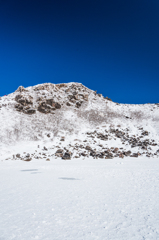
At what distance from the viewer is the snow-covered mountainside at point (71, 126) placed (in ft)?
73.5

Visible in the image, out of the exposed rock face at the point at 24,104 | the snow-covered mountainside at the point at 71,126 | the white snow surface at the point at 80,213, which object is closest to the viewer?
the white snow surface at the point at 80,213

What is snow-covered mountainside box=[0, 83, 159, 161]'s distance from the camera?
73.5 feet

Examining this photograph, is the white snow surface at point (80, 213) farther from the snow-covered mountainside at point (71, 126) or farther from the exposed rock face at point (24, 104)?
the exposed rock face at point (24, 104)

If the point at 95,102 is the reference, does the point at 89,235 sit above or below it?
below

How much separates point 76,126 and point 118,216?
29.0 m

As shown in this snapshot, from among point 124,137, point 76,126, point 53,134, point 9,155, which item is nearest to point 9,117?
point 53,134

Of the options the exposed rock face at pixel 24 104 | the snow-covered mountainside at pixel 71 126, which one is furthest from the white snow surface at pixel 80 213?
the exposed rock face at pixel 24 104

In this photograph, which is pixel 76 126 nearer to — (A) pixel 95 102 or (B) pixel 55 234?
(A) pixel 95 102

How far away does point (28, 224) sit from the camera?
12.9ft

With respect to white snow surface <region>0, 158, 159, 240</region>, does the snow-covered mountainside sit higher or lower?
higher

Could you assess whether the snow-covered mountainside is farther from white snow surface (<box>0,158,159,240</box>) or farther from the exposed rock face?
white snow surface (<box>0,158,159,240</box>)

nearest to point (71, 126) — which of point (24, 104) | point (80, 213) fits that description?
point (24, 104)

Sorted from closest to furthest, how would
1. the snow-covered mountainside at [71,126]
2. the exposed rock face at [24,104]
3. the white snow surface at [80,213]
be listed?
the white snow surface at [80,213] → the snow-covered mountainside at [71,126] → the exposed rock face at [24,104]

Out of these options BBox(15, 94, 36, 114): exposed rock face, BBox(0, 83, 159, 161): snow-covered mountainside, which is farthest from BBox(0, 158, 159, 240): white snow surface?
BBox(15, 94, 36, 114): exposed rock face
